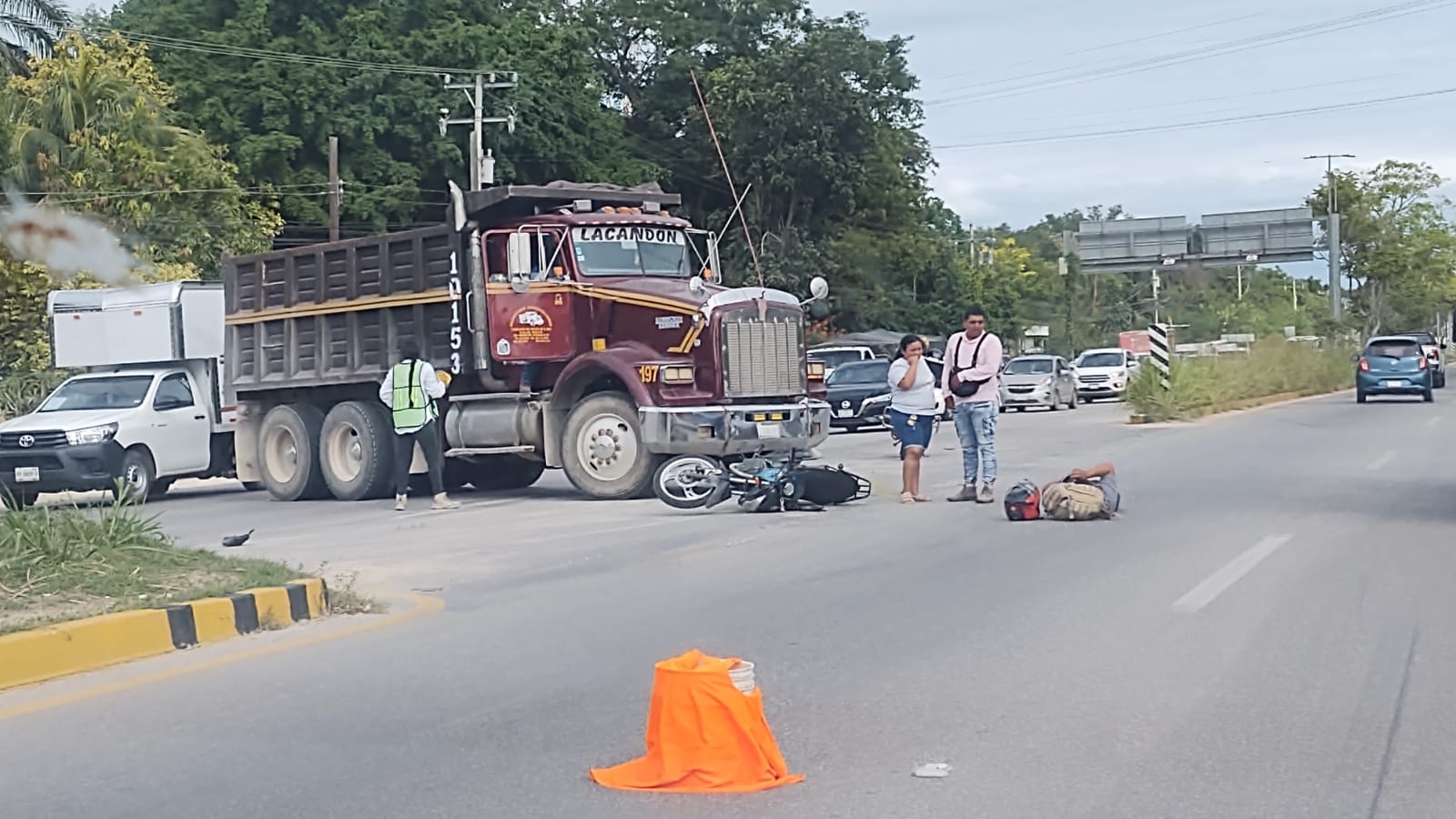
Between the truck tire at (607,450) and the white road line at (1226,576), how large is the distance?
6.71 metres

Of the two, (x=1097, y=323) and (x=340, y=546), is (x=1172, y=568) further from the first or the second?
(x=1097, y=323)

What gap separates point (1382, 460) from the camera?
2162cm

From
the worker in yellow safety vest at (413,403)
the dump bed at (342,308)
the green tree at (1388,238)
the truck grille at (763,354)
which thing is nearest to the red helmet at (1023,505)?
the truck grille at (763,354)

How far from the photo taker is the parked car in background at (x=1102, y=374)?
48094 mm

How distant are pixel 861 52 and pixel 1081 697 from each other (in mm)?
49741

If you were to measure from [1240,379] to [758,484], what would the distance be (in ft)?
87.9

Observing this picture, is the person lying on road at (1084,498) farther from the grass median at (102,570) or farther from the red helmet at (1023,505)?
the grass median at (102,570)

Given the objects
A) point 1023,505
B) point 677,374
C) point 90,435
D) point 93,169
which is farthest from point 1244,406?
point 90,435

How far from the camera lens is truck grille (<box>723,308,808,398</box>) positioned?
58.0ft

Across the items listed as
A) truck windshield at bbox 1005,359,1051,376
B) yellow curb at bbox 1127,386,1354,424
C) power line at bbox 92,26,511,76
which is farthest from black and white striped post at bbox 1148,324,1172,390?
power line at bbox 92,26,511,76

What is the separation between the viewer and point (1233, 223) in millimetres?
65312

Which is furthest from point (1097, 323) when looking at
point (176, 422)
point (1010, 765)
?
point (1010, 765)

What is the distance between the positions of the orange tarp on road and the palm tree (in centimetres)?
2818

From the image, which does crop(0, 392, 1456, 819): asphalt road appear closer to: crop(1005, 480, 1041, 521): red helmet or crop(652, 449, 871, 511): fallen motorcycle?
crop(1005, 480, 1041, 521): red helmet
